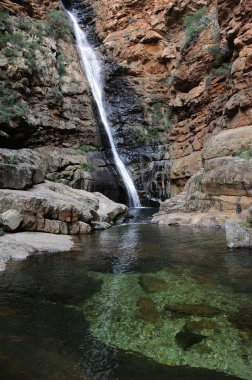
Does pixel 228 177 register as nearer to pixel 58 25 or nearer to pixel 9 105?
pixel 9 105

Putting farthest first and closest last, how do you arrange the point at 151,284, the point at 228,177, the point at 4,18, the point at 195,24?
the point at 195,24 → the point at 4,18 → the point at 228,177 → the point at 151,284

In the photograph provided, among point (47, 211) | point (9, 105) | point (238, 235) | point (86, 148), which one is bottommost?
point (238, 235)

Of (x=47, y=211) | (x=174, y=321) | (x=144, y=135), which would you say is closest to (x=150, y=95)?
(x=144, y=135)

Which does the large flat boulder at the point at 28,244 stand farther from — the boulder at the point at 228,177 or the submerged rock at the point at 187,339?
the boulder at the point at 228,177

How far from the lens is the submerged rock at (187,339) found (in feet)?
15.8

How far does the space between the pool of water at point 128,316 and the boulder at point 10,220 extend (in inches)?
90.9

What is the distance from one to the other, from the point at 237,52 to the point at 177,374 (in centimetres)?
2193

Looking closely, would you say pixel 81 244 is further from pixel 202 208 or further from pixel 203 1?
pixel 203 1

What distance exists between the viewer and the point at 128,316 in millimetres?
5836

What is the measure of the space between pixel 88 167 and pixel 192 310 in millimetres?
19871

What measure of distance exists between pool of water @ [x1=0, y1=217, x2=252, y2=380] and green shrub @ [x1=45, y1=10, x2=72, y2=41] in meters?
26.5

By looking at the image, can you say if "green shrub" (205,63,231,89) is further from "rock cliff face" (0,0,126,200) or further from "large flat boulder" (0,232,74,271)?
"large flat boulder" (0,232,74,271)

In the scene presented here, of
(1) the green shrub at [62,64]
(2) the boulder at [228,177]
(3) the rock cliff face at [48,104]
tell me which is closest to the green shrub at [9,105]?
(3) the rock cliff face at [48,104]

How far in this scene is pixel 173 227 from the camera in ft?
54.7
